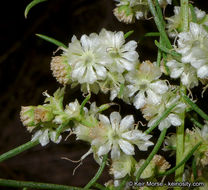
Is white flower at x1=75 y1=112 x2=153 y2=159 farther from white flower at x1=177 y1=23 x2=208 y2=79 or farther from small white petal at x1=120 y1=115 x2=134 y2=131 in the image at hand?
white flower at x1=177 y1=23 x2=208 y2=79

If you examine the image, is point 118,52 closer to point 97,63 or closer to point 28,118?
point 97,63

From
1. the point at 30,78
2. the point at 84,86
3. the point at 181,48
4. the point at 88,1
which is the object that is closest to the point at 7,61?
Result: the point at 30,78

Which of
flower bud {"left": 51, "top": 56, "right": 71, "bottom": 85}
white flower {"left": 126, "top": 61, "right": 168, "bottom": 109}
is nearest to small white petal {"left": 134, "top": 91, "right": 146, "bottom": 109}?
white flower {"left": 126, "top": 61, "right": 168, "bottom": 109}

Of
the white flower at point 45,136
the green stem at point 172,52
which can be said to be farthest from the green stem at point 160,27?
the white flower at point 45,136

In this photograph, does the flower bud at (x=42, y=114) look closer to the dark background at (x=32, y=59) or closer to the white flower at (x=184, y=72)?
the white flower at (x=184, y=72)

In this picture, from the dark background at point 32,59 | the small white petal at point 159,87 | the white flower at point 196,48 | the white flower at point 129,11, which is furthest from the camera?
the dark background at point 32,59

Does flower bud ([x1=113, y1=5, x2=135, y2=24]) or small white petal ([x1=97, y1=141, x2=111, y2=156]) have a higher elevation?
flower bud ([x1=113, y1=5, x2=135, y2=24])

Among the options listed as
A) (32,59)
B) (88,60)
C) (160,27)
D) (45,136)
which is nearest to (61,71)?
(88,60)
